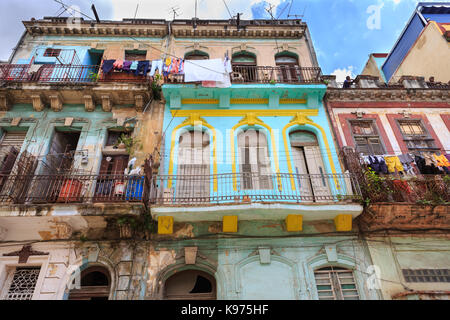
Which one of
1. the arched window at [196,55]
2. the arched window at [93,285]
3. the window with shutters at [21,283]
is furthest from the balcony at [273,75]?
the window with shutters at [21,283]

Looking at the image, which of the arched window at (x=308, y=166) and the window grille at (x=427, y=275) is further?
the arched window at (x=308, y=166)

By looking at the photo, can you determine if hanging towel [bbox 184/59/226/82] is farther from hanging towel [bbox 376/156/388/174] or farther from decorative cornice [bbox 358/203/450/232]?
decorative cornice [bbox 358/203/450/232]

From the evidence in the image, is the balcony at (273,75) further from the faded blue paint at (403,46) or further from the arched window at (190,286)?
the faded blue paint at (403,46)

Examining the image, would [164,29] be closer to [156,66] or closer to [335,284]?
[156,66]

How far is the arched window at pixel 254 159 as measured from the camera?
9.16 meters

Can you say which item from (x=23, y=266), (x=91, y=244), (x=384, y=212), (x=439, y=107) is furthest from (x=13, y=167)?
(x=439, y=107)

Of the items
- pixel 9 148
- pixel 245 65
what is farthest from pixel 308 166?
pixel 9 148

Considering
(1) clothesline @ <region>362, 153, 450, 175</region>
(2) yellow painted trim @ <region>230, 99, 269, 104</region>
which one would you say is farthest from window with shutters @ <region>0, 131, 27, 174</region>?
(1) clothesline @ <region>362, 153, 450, 175</region>

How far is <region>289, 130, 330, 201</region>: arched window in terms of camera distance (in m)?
9.09

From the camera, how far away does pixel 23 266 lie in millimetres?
7852

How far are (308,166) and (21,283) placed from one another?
8.38 meters

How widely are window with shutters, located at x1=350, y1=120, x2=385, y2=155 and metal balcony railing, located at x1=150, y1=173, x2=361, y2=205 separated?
1.87 metres

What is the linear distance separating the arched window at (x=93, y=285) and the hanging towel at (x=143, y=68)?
272 inches
